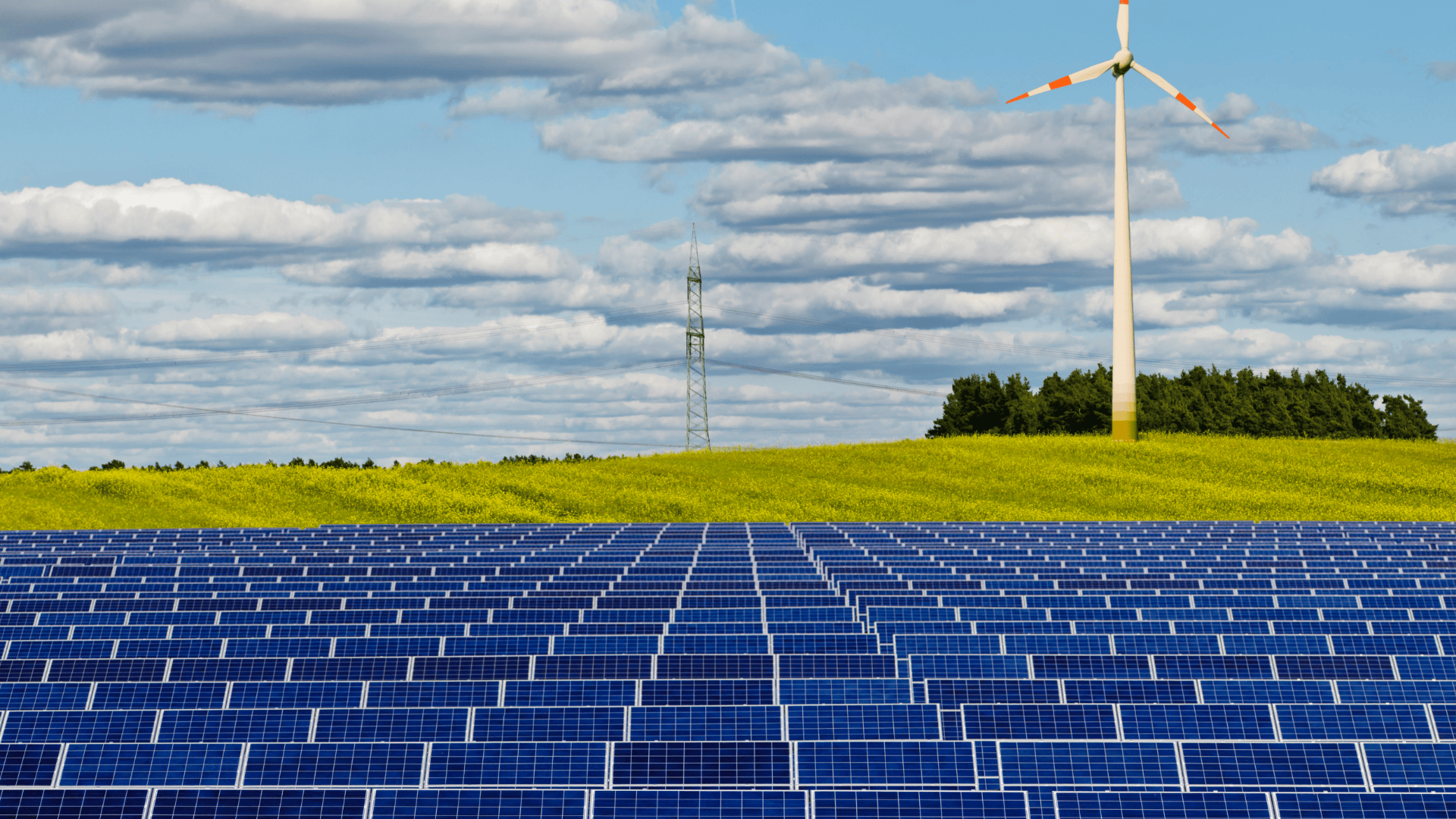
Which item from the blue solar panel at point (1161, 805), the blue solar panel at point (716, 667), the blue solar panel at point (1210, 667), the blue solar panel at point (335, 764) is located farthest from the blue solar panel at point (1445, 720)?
the blue solar panel at point (335, 764)

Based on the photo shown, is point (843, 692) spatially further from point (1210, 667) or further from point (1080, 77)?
point (1080, 77)

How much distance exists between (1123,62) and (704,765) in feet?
227

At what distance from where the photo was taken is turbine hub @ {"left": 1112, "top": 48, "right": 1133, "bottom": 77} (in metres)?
74.5

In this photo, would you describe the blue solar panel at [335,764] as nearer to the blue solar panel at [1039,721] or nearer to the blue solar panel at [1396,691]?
the blue solar panel at [1039,721]

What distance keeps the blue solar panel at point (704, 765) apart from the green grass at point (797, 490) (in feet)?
177

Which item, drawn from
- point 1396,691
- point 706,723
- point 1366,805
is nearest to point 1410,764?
Result: point 1366,805

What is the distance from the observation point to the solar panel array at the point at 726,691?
36.7 ft

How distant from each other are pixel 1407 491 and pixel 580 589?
2307 inches

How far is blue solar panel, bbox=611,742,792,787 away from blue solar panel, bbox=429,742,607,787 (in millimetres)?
239

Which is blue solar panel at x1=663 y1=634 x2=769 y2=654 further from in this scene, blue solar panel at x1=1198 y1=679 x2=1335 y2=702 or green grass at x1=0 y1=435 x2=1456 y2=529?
green grass at x1=0 y1=435 x2=1456 y2=529

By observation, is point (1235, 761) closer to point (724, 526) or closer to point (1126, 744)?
point (1126, 744)

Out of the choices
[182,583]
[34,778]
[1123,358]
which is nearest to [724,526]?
[182,583]

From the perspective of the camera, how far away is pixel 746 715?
1513 centimetres

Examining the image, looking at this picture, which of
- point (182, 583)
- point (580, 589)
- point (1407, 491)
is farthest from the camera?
point (1407, 491)
